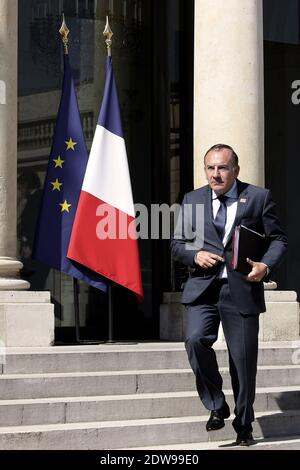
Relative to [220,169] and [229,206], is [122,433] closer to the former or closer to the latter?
[229,206]

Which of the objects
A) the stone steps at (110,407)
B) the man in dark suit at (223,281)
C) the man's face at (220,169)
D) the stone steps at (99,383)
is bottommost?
the stone steps at (110,407)

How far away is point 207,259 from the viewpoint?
796cm

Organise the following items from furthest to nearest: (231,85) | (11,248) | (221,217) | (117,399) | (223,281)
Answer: (231,85) < (11,248) < (117,399) < (221,217) < (223,281)

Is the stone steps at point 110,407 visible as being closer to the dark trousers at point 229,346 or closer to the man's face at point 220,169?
the dark trousers at point 229,346

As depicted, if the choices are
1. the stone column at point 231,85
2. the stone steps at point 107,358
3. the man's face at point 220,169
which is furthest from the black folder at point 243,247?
the stone column at point 231,85

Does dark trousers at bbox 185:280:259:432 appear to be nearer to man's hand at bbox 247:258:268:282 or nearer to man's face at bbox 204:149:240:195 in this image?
man's hand at bbox 247:258:268:282

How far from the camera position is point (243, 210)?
820cm

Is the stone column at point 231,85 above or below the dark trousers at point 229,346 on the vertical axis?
above

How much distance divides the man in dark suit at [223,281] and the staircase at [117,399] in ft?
2.33

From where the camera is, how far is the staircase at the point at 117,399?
8273mm

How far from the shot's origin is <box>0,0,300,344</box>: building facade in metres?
12.1

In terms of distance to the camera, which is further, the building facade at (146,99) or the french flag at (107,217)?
the building facade at (146,99)

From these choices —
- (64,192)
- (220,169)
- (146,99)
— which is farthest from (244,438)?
(146,99)

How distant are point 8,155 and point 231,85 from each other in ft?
8.66
